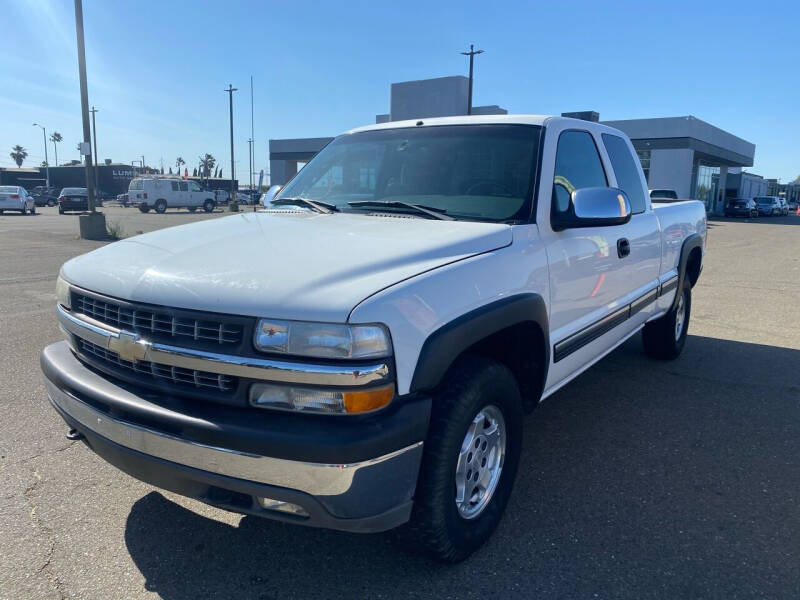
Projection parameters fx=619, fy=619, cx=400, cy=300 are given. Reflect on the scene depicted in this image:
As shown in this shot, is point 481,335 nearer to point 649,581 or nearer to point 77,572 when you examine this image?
point 649,581

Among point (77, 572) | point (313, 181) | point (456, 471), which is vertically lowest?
point (77, 572)

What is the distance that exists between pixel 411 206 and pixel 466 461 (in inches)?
53.7

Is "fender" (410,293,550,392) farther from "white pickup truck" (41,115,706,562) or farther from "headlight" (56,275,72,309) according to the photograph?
"headlight" (56,275,72,309)

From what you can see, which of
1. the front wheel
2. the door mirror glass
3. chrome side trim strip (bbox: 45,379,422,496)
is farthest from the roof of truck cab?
chrome side trim strip (bbox: 45,379,422,496)

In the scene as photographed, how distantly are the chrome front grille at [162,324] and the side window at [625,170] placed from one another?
3044mm

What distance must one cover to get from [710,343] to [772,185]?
307 ft

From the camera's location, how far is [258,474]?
2.05 m

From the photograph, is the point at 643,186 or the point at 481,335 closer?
the point at 481,335

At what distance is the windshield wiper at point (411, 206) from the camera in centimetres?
312

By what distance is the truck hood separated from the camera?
211cm

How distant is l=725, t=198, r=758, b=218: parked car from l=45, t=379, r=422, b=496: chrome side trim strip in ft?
152

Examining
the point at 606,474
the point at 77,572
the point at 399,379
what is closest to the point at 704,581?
the point at 606,474

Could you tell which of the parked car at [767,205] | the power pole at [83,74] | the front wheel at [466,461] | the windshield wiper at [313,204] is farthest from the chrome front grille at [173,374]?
the parked car at [767,205]

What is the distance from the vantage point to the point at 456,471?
242 cm
